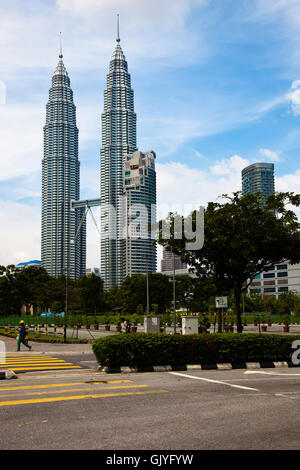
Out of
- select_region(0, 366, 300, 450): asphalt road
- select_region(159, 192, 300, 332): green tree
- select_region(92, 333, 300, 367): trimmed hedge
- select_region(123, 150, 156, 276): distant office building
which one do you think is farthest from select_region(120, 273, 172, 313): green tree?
select_region(0, 366, 300, 450): asphalt road

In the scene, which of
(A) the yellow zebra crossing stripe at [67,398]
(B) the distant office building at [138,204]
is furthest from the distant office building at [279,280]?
(A) the yellow zebra crossing stripe at [67,398]

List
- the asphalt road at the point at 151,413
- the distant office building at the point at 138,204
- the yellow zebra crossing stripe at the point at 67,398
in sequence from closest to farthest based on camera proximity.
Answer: the asphalt road at the point at 151,413
the yellow zebra crossing stripe at the point at 67,398
the distant office building at the point at 138,204

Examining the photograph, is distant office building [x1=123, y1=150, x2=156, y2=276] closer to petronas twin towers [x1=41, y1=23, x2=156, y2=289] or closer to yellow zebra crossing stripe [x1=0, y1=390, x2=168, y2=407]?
petronas twin towers [x1=41, y1=23, x2=156, y2=289]

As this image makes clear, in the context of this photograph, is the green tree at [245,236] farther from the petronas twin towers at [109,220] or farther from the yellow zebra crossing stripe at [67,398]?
the petronas twin towers at [109,220]

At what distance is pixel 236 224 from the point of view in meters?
23.5

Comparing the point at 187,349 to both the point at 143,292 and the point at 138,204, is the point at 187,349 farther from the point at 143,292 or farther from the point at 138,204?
the point at 143,292

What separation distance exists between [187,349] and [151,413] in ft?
24.3

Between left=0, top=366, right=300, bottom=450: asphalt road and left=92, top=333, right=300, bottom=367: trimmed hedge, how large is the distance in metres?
1.43

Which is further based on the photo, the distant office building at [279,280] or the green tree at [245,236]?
the distant office building at [279,280]

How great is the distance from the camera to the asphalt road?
637 cm

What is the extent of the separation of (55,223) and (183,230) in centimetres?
15690

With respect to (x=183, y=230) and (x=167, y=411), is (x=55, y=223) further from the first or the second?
(x=167, y=411)

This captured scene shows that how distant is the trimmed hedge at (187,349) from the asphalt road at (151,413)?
1432mm

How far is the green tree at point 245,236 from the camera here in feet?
76.2
